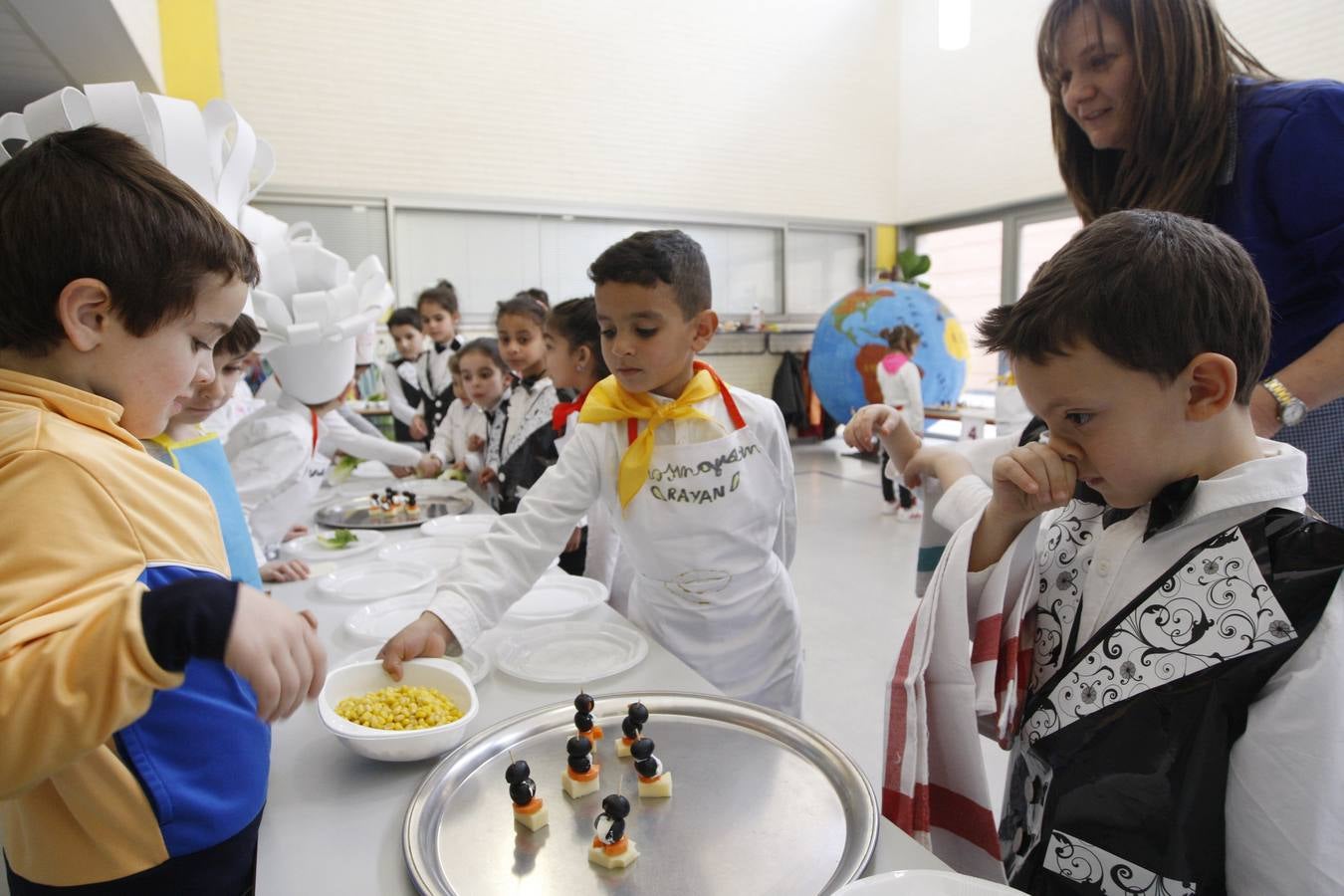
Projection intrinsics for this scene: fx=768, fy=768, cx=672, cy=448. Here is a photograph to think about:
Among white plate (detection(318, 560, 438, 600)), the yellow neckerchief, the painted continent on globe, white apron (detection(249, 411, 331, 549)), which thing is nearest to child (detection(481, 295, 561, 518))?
white apron (detection(249, 411, 331, 549))

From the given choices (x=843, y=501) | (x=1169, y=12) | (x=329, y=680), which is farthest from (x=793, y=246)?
(x=329, y=680)

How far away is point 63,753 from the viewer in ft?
1.94

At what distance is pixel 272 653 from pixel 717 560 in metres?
1.08

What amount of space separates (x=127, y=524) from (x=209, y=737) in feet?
0.98

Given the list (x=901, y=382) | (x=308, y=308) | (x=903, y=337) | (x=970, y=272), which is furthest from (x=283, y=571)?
(x=970, y=272)

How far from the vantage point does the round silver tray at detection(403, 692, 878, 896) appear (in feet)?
2.52

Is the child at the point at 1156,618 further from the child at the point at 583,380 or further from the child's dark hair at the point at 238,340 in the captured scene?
the child's dark hair at the point at 238,340

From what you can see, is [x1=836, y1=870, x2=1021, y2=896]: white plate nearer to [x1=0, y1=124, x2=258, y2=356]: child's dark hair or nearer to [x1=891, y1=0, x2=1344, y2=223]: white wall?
[x1=0, y1=124, x2=258, y2=356]: child's dark hair

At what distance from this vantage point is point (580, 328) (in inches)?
100

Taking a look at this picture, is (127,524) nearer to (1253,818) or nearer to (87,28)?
(1253,818)

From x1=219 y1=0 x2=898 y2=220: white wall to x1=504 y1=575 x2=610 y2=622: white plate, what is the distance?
596 centimetres

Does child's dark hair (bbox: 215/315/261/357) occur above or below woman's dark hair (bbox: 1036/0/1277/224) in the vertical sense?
below

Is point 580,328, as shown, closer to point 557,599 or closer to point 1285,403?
point 557,599

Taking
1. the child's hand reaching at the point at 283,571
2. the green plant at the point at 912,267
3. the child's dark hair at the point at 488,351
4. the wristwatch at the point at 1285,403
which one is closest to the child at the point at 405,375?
the child's dark hair at the point at 488,351
